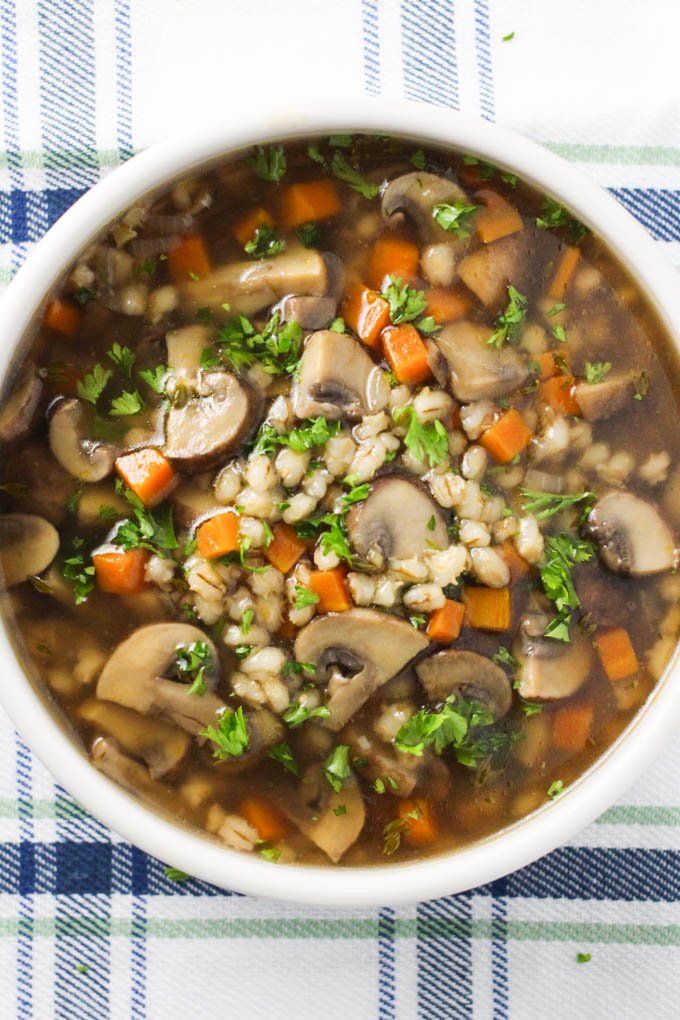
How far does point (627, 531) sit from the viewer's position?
2.47 meters

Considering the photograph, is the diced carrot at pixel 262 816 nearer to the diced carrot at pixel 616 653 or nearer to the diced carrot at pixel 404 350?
the diced carrot at pixel 616 653

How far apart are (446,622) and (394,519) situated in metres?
0.25

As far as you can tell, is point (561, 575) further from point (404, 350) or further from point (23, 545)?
point (23, 545)

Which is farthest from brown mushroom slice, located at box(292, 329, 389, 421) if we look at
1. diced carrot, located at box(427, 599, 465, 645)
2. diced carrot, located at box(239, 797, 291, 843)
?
diced carrot, located at box(239, 797, 291, 843)

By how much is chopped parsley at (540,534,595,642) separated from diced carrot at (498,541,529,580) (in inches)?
1.8

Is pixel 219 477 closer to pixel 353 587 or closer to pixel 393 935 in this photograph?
pixel 353 587

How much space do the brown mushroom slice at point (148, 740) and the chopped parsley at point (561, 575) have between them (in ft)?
2.69

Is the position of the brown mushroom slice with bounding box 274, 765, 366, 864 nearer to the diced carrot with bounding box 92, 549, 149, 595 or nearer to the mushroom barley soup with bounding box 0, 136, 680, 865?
the mushroom barley soup with bounding box 0, 136, 680, 865

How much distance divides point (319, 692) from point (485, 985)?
96cm

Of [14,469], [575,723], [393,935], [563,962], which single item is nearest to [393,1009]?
[393,935]

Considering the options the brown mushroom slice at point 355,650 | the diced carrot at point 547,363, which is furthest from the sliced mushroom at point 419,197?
the brown mushroom slice at point 355,650

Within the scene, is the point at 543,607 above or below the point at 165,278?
below

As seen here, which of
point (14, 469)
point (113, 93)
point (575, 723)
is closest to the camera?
point (14, 469)

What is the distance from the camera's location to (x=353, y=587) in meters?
2.42
